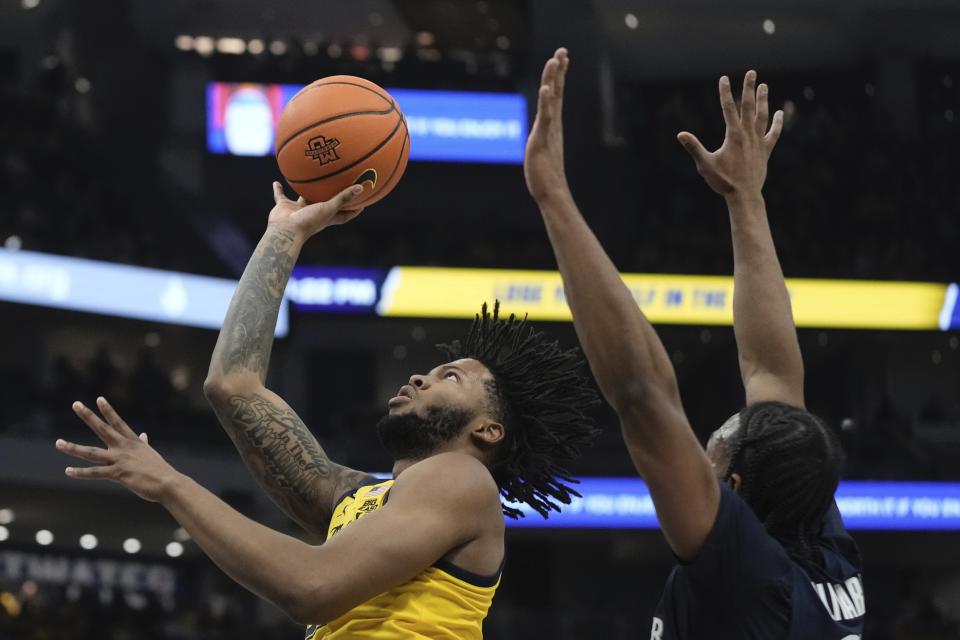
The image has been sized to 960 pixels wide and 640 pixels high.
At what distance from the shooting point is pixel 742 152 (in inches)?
111

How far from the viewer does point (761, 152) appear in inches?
113

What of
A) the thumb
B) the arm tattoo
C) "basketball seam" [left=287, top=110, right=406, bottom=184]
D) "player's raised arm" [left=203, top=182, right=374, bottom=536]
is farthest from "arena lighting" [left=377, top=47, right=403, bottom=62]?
the thumb

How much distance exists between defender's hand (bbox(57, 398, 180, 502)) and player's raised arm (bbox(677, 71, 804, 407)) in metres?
1.24

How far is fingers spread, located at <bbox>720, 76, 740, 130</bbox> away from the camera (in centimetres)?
272

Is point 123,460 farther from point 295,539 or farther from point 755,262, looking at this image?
point 755,262

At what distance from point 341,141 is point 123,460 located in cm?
125

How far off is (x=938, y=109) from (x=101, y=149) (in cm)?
1075

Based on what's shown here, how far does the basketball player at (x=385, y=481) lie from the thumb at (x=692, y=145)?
75cm

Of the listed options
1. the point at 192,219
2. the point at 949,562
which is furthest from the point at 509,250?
the point at 949,562

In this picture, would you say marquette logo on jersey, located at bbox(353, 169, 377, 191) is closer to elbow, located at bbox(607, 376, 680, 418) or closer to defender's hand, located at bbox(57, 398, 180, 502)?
defender's hand, located at bbox(57, 398, 180, 502)

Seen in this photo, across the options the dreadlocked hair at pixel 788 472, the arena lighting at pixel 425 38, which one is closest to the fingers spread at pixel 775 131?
the dreadlocked hair at pixel 788 472

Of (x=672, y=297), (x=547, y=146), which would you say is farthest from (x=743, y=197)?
(x=672, y=297)

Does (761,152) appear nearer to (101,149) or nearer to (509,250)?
(509,250)

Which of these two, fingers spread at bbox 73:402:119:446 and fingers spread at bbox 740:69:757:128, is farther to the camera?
fingers spread at bbox 740:69:757:128
